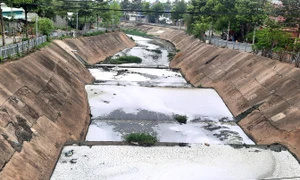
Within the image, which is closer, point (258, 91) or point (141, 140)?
point (141, 140)

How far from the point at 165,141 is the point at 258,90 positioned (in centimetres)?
1038

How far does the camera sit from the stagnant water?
2131cm

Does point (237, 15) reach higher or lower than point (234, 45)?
higher

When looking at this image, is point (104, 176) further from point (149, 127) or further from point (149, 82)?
point (149, 82)

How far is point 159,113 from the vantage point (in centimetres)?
2494

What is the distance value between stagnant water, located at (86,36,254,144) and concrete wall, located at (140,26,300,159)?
3.41ft

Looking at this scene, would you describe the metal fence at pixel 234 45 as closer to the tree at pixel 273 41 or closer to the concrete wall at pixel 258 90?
the concrete wall at pixel 258 90

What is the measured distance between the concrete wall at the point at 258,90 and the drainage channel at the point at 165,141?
97cm

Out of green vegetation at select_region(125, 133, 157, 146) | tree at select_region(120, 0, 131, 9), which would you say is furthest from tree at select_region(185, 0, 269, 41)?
tree at select_region(120, 0, 131, 9)

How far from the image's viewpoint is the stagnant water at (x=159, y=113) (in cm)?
2131

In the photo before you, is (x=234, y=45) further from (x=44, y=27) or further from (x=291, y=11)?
(x=44, y=27)

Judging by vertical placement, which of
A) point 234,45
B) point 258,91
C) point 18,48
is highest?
point 18,48

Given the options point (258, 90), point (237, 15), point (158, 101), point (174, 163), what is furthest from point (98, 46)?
point (174, 163)

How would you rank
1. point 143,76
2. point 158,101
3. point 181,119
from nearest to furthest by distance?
point 181,119 < point 158,101 < point 143,76
